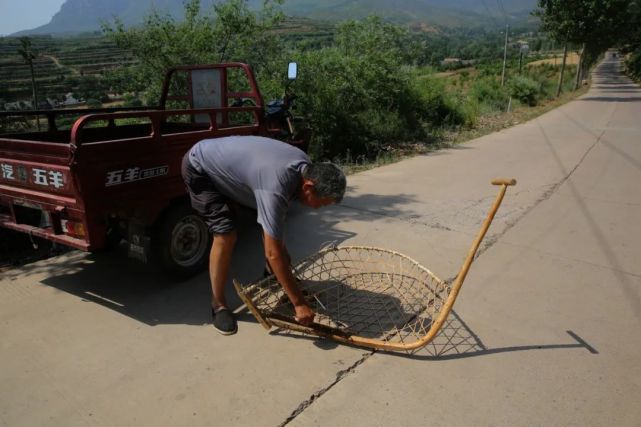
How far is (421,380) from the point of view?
8.52 feet

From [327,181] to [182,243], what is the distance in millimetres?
1743

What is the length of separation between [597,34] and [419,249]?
25872 millimetres

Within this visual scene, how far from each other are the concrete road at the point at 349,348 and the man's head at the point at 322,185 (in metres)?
0.99

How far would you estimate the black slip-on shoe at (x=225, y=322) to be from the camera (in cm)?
304

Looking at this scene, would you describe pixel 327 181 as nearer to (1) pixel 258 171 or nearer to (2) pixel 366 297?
(1) pixel 258 171

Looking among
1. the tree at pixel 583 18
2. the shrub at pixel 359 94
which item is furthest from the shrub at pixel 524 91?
the shrub at pixel 359 94

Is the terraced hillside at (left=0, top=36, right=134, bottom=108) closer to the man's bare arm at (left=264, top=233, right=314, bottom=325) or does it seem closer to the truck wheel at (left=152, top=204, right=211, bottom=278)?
the truck wheel at (left=152, top=204, right=211, bottom=278)

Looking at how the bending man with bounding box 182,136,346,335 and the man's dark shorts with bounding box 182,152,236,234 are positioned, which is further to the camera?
the man's dark shorts with bounding box 182,152,236,234

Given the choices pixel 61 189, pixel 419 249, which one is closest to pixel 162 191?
pixel 61 189

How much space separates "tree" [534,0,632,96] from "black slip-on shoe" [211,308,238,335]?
26525 millimetres

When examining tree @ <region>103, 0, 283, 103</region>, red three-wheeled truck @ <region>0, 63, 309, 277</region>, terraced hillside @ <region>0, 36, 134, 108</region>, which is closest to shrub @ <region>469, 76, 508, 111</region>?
tree @ <region>103, 0, 283, 103</region>

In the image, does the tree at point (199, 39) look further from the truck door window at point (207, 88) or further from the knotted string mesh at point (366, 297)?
the knotted string mesh at point (366, 297)

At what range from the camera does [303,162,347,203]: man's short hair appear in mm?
2557

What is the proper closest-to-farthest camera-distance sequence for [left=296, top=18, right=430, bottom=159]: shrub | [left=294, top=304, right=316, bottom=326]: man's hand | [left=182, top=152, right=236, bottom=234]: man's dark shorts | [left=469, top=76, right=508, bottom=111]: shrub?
[left=294, top=304, right=316, bottom=326]: man's hand, [left=182, top=152, right=236, bottom=234]: man's dark shorts, [left=296, top=18, right=430, bottom=159]: shrub, [left=469, top=76, right=508, bottom=111]: shrub
